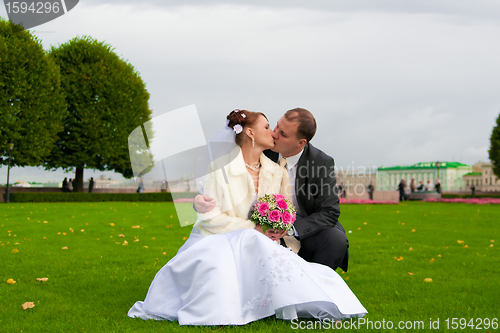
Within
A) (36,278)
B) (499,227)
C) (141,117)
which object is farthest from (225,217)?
(141,117)

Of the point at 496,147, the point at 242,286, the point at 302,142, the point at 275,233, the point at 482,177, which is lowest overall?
the point at 242,286

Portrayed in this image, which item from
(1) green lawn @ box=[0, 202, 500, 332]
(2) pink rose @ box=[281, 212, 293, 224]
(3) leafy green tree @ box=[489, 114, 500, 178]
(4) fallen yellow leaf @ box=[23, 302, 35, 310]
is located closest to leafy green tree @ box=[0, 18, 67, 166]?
(1) green lawn @ box=[0, 202, 500, 332]

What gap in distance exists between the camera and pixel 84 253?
28.4 feet

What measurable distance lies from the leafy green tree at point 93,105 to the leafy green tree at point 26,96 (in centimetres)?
280

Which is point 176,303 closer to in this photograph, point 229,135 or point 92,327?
point 92,327

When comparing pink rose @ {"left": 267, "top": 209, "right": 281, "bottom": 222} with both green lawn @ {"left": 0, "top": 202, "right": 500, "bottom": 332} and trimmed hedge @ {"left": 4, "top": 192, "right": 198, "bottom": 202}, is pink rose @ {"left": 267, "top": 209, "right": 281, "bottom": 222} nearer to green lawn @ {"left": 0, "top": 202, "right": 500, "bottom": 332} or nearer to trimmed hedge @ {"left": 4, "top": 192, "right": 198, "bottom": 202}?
green lawn @ {"left": 0, "top": 202, "right": 500, "bottom": 332}

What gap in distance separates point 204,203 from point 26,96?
90.1 ft

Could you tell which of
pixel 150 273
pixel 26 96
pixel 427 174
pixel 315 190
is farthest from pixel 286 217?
pixel 427 174

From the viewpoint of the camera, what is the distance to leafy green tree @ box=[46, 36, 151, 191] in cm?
3209

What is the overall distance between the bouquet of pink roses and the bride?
137 mm

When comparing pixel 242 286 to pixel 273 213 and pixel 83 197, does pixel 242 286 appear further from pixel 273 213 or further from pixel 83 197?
pixel 83 197

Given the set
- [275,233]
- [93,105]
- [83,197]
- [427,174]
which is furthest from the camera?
[427,174]

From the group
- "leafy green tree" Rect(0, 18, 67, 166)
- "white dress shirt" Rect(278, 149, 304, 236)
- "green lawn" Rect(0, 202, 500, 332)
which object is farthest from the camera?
"leafy green tree" Rect(0, 18, 67, 166)

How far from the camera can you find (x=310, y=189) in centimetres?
477
